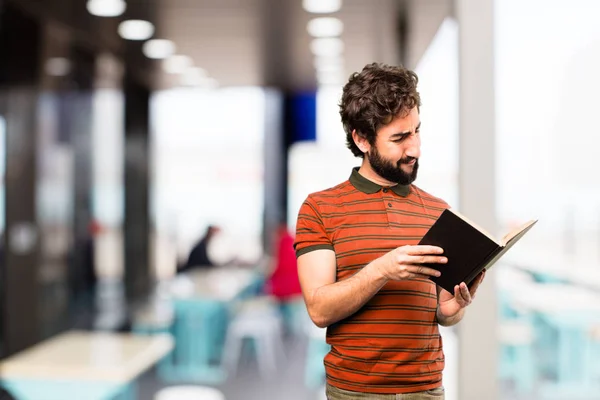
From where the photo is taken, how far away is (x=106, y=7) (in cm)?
356

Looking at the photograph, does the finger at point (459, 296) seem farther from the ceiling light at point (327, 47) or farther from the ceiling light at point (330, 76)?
the ceiling light at point (330, 76)

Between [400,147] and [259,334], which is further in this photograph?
[259,334]

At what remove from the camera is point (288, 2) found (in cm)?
340

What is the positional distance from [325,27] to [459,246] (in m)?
2.84

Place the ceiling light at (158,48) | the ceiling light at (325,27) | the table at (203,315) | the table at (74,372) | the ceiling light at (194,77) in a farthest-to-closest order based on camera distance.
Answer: the ceiling light at (194,77) < the ceiling light at (158,48) < the table at (203,315) < the ceiling light at (325,27) < the table at (74,372)

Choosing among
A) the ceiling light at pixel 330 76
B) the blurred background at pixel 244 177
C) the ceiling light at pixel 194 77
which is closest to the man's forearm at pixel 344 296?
the blurred background at pixel 244 177

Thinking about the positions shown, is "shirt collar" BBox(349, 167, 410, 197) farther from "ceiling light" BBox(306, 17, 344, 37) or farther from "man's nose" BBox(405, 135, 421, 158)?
"ceiling light" BBox(306, 17, 344, 37)

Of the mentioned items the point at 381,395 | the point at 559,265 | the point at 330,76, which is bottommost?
the point at 381,395

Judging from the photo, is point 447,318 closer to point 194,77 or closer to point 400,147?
point 400,147

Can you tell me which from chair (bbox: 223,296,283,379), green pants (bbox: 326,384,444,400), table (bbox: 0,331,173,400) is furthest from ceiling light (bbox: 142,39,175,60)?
green pants (bbox: 326,384,444,400)

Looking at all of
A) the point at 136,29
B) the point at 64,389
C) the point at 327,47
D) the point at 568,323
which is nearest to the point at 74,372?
the point at 64,389

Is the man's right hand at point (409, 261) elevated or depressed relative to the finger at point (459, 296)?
elevated

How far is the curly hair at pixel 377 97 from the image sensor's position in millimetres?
1412

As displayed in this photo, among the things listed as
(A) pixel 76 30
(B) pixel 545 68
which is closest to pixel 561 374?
(B) pixel 545 68
